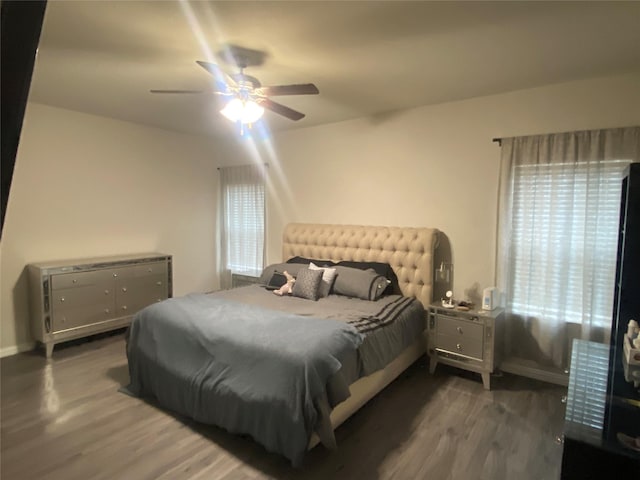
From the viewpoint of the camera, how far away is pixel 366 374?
2625 mm

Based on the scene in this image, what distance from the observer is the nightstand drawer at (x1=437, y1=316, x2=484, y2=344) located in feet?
10.3

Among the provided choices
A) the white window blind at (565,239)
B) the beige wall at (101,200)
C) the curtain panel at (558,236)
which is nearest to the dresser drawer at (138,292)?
the beige wall at (101,200)

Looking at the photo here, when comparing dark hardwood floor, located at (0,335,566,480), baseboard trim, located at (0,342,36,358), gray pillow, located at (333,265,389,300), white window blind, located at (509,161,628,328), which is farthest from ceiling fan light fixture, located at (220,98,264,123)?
baseboard trim, located at (0,342,36,358)

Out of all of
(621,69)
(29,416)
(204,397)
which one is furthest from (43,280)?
(621,69)

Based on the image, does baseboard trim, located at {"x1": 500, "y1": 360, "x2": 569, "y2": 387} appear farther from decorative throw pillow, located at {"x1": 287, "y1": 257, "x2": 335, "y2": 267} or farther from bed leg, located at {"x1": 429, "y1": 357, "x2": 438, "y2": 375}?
decorative throw pillow, located at {"x1": 287, "y1": 257, "x2": 335, "y2": 267}

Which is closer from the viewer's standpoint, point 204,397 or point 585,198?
point 204,397

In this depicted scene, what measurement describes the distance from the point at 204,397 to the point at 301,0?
8.13 feet

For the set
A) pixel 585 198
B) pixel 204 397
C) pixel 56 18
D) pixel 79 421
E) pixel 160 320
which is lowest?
pixel 79 421

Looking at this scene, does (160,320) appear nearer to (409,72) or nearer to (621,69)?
(409,72)

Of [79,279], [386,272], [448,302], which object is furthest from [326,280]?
[79,279]

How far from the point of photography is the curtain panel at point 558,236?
290 centimetres

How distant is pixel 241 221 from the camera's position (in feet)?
18.4

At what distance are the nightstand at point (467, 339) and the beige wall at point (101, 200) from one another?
12.2ft

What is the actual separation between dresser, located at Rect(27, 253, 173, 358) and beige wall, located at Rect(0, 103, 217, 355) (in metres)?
0.21
